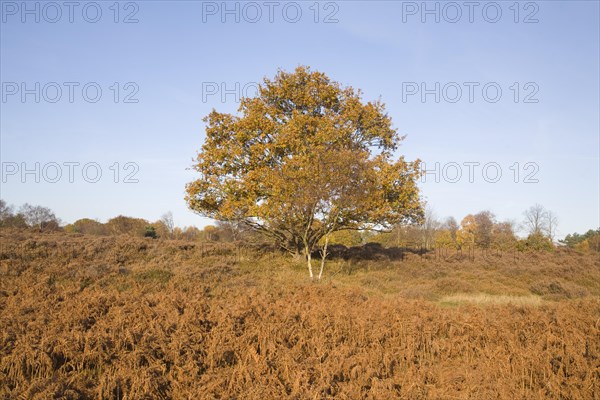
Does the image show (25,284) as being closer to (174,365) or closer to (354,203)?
(174,365)

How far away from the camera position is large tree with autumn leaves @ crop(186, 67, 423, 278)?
17.8 m

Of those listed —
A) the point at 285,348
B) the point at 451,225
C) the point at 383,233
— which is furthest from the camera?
the point at 451,225

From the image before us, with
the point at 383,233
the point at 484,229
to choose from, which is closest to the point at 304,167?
the point at 383,233

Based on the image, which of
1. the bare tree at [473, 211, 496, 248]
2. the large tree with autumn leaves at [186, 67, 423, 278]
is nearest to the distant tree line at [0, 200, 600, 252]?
the bare tree at [473, 211, 496, 248]

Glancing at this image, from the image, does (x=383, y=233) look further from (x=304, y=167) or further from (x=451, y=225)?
(x=451, y=225)

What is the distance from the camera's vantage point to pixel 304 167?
57.8 feet

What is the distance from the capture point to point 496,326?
7711 mm

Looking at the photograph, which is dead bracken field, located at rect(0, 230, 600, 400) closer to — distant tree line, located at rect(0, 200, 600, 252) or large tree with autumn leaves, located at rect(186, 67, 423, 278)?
A: large tree with autumn leaves, located at rect(186, 67, 423, 278)

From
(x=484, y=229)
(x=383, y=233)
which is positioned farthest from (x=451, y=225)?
(x=383, y=233)

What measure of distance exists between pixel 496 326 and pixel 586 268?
22.6m

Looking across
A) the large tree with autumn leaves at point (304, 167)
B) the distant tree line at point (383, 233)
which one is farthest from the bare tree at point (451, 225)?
the large tree with autumn leaves at point (304, 167)

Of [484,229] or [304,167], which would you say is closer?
[304,167]

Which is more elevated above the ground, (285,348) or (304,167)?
(304,167)

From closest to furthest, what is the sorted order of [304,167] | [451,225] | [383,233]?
1. [304,167]
2. [383,233]
3. [451,225]
